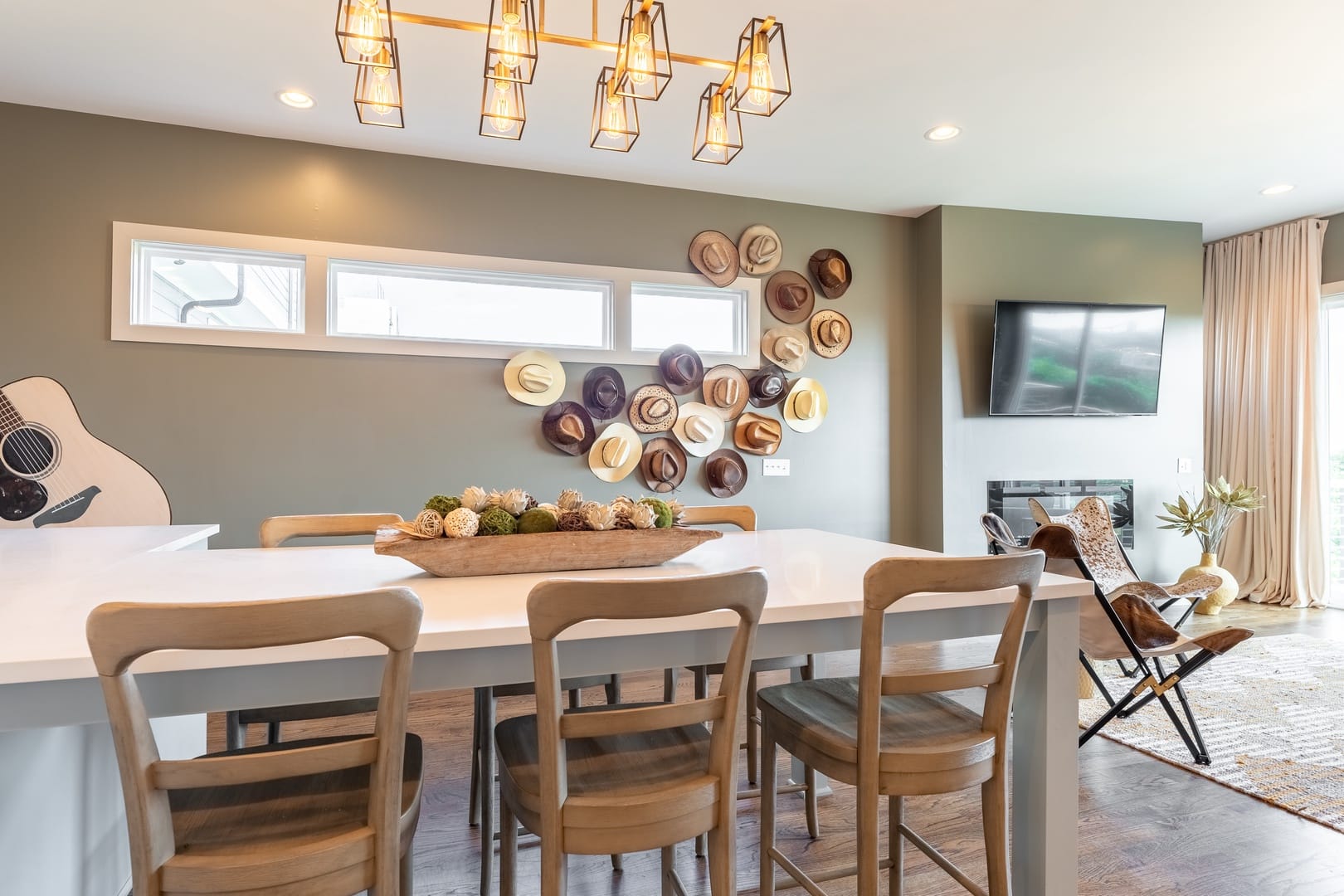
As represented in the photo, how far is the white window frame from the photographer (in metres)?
3.43

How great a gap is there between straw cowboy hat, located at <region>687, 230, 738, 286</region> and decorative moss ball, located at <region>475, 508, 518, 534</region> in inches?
120

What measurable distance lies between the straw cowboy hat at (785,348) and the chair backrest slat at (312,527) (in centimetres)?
272

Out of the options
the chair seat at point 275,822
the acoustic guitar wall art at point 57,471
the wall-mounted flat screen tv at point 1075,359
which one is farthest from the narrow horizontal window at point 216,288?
the wall-mounted flat screen tv at point 1075,359

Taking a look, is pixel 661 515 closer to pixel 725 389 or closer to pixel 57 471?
Result: pixel 725 389

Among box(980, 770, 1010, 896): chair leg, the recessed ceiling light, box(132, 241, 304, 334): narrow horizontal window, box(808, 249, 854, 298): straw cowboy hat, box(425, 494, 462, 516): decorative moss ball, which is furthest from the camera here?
box(808, 249, 854, 298): straw cowboy hat

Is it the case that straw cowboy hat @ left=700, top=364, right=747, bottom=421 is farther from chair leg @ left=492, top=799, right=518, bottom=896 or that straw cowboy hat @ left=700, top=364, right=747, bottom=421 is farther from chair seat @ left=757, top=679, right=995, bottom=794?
chair leg @ left=492, top=799, right=518, bottom=896

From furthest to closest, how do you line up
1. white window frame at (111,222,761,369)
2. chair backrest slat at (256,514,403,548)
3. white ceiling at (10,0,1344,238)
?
white window frame at (111,222,761,369), white ceiling at (10,0,1344,238), chair backrest slat at (256,514,403,548)

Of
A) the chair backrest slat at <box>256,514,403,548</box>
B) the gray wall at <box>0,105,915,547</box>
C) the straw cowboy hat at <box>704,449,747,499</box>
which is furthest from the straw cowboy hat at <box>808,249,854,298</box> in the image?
the chair backrest slat at <box>256,514,403,548</box>

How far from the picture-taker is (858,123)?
350cm

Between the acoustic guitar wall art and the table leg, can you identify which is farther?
the acoustic guitar wall art

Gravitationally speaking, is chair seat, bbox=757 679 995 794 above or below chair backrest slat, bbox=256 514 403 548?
below

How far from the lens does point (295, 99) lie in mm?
3227

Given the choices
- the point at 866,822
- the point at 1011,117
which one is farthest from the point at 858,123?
the point at 866,822

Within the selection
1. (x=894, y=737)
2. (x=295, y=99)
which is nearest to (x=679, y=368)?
(x=295, y=99)
